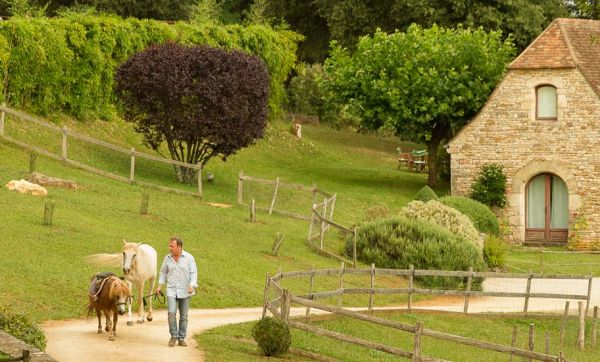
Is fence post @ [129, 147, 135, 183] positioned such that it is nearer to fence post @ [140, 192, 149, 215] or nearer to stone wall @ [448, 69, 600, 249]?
fence post @ [140, 192, 149, 215]

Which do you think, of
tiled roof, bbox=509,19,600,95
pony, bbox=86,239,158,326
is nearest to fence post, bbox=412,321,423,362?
pony, bbox=86,239,158,326

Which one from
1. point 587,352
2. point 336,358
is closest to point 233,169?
point 587,352

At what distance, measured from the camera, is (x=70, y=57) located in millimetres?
51719

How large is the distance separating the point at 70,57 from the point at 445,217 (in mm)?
16273

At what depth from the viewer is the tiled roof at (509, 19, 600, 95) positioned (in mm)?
51647

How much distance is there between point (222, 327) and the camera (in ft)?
86.6

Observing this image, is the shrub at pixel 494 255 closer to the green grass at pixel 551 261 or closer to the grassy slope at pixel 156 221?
the green grass at pixel 551 261

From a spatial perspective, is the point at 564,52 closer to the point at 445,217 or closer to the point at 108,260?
the point at 445,217

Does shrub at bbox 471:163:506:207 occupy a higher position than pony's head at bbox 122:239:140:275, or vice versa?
shrub at bbox 471:163:506:207

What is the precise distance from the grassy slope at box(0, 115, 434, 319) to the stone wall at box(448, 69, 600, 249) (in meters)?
3.79

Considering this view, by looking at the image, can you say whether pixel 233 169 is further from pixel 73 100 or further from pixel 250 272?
pixel 250 272

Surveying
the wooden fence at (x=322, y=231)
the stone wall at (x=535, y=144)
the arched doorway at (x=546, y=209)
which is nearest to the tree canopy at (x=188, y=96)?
the wooden fence at (x=322, y=231)

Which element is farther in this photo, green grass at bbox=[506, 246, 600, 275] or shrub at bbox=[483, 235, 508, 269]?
green grass at bbox=[506, 246, 600, 275]

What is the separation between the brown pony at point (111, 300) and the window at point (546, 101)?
1205 inches
